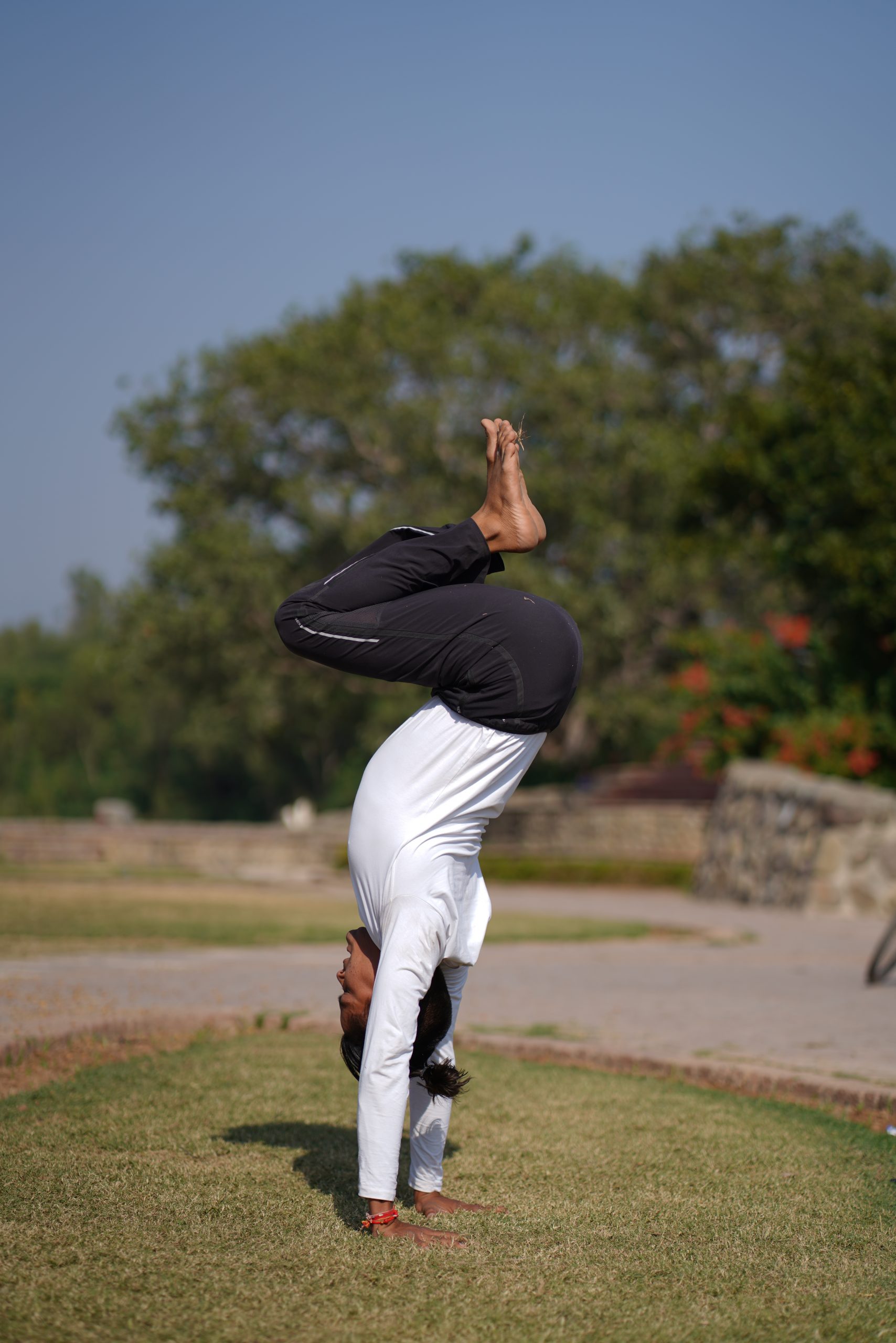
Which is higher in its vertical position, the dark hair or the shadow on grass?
the dark hair

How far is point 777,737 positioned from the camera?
20844mm

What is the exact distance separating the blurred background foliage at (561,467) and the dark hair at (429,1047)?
1901 cm

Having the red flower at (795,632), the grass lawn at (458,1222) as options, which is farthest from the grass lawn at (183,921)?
the red flower at (795,632)

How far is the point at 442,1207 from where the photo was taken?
3186mm

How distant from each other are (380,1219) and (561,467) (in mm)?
27745

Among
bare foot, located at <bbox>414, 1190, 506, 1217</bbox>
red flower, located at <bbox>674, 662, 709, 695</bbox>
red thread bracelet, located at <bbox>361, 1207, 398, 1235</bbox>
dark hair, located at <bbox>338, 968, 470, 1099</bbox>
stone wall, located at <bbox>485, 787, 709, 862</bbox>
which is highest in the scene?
red flower, located at <bbox>674, 662, 709, 695</bbox>

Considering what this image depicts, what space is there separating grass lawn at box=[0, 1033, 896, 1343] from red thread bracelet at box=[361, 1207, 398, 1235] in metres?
0.05

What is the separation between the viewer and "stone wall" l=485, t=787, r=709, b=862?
1086 inches

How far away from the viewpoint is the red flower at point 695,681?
22.7m

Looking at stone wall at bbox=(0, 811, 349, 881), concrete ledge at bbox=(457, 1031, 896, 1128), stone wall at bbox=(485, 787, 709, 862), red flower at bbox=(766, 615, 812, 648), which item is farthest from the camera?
stone wall at bbox=(0, 811, 349, 881)

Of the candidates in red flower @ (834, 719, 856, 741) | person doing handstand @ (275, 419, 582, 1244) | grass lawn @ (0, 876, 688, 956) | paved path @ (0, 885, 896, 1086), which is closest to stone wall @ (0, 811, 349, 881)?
grass lawn @ (0, 876, 688, 956)

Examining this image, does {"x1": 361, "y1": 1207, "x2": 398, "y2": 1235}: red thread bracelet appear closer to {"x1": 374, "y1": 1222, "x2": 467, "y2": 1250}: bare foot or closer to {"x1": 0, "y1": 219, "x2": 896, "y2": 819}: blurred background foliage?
{"x1": 374, "y1": 1222, "x2": 467, "y2": 1250}: bare foot

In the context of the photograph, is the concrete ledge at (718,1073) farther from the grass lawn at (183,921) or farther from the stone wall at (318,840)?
the stone wall at (318,840)

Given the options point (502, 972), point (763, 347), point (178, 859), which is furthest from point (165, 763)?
point (502, 972)
